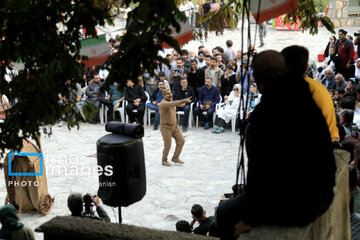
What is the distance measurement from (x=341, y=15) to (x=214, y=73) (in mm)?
12628

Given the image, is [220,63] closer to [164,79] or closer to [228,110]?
[164,79]

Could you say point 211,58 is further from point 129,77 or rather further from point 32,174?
point 129,77

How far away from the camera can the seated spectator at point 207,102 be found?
13.5 metres

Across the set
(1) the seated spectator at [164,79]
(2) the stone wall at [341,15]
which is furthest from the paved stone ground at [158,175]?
(2) the stone wall at [341,15]

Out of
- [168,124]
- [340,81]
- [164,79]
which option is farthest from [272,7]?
[164,79]

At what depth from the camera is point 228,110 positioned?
1316cm

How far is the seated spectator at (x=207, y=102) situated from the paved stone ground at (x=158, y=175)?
364mm

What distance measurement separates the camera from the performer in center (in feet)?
33.6

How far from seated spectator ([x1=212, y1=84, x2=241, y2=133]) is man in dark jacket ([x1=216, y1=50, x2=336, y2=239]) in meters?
10.3

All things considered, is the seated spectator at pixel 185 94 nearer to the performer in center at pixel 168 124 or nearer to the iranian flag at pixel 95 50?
the performer in center at pixel 168 124

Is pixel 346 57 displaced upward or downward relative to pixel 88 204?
upward

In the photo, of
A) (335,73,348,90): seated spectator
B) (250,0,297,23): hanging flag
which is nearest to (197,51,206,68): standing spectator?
(335,73,348,90): seated spectator

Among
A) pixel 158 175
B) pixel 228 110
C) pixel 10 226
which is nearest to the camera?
pixel 10 226

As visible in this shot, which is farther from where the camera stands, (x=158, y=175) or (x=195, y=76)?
(x=195, y=76)
